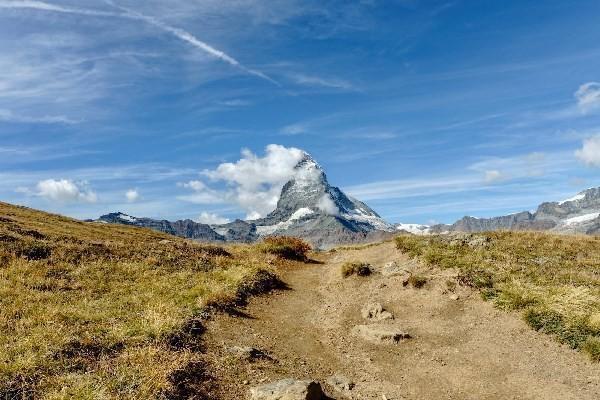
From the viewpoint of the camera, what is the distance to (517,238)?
116 feet

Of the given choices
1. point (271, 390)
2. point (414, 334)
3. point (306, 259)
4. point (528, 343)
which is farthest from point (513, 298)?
point (306, 259)

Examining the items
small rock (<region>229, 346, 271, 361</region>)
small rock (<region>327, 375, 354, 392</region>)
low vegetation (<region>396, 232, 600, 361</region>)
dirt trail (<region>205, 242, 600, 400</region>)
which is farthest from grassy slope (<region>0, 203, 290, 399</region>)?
low vegetation (<region>396, 232, 600, 361</region>)

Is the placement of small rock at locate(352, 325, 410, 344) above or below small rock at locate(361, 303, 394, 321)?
below

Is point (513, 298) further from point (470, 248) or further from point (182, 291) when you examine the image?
point (182, 291)

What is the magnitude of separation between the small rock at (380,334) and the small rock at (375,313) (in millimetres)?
1689

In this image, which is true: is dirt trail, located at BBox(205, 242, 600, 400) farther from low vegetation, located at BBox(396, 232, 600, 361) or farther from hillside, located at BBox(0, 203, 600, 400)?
low vegetation, located at BBox(396, 232, 600, 361)

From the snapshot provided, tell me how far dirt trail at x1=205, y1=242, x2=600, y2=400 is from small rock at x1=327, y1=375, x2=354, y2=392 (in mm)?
292

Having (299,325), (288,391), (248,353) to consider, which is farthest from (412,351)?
(288,391)

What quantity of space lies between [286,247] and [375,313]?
18286 mm

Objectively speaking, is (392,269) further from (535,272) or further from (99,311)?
(99,311)

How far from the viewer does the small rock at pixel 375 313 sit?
2230cm

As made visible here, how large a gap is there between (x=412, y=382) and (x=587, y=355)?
20.0 ft

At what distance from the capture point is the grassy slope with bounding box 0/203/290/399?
12281mm

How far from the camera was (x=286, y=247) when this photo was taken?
40.4m
